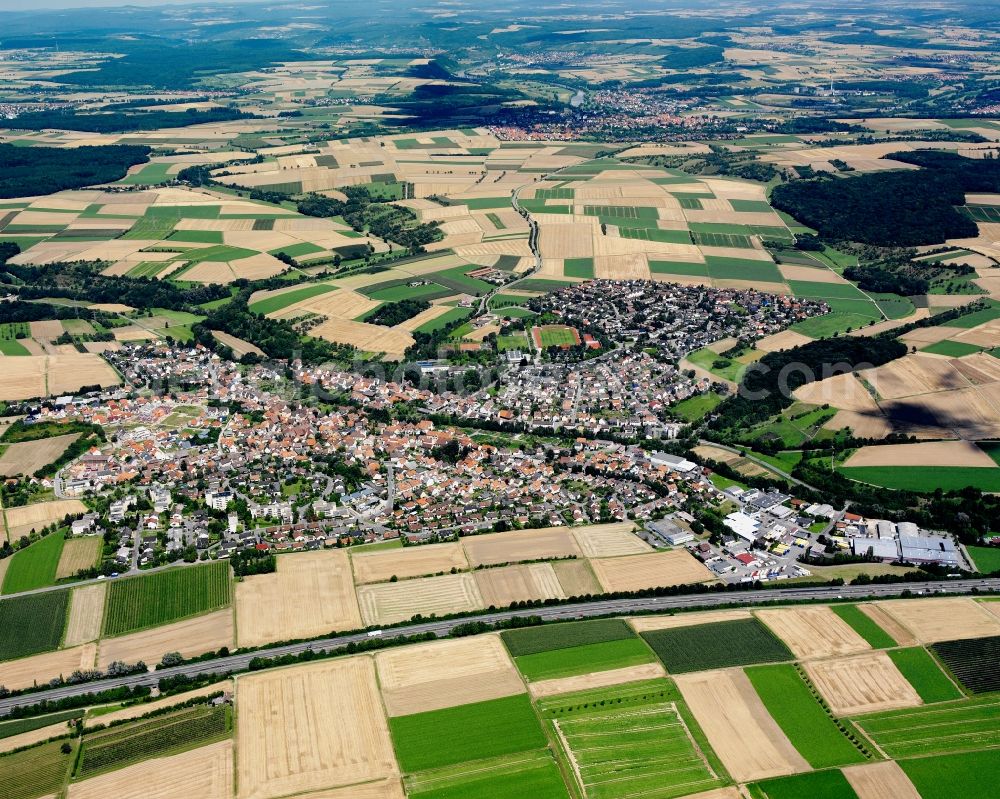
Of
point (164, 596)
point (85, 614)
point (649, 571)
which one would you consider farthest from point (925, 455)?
point (85, 614)

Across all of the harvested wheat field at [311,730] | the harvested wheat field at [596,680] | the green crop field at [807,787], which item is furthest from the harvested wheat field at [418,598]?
the green crop field at [807,787]

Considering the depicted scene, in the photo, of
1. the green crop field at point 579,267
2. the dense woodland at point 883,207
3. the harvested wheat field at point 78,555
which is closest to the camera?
the harvested wheat field at point 78,555

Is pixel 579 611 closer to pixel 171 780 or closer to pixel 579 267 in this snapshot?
pixel 171 780

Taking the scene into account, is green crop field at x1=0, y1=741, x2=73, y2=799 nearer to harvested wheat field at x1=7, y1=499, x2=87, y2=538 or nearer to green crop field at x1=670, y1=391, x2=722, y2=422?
harvested wheat field at x1=7, y1=499, x2=87, y2=538

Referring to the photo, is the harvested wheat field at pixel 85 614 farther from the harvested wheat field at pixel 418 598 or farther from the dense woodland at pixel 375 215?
the dense woodland at pixel 375 215

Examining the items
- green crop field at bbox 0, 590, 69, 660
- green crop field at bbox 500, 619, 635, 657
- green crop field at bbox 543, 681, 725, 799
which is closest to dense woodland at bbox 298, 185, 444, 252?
green crop field at bbox 0, 590, 69, 660

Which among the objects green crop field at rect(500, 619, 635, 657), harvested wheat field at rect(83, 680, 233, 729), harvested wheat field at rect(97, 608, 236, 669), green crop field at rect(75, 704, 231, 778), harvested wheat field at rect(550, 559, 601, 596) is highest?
green crop field at rect(75, 704, 231, 778)
